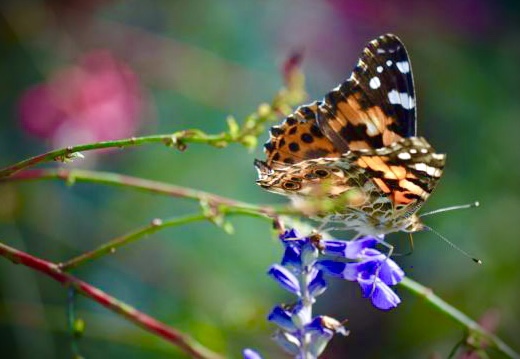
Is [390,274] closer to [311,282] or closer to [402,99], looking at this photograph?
[311,282]

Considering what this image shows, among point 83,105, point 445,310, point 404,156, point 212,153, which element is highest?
point 212,153

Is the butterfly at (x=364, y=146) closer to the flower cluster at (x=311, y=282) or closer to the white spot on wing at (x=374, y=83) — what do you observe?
the white spot on wing at (x=374, y=83)

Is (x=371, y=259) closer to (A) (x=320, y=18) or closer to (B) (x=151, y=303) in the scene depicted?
(B) (x=151, y=303)

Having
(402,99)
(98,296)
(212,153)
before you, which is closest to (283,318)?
(98,296)

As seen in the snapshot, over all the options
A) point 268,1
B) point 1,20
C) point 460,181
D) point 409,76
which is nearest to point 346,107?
point 409,76

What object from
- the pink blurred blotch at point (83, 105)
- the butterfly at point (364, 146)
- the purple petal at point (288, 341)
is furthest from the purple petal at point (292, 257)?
the pink blurred blotch at point (83, 105)

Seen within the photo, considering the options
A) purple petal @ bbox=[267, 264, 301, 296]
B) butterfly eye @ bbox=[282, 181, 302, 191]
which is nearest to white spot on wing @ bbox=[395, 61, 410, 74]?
butterfly eye @ bbox=[282, 181, 302, 191]

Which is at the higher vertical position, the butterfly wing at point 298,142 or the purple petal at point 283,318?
the butterfly wing at point 298,142
